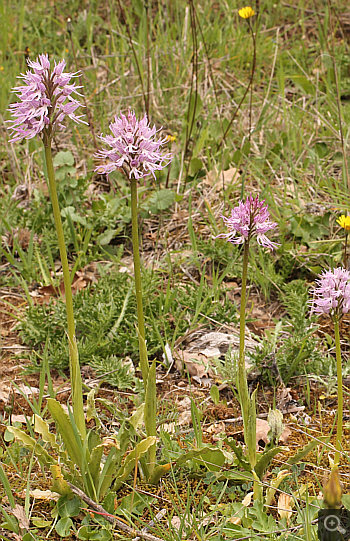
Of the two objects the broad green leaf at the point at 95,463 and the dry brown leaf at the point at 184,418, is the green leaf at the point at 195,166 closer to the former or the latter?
the dry brown leaf at the point at 184,418

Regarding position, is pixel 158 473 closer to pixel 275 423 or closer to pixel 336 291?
pixel 275 423

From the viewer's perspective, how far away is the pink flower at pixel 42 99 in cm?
136

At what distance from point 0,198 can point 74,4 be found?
110 inches

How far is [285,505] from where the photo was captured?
1.61 metres

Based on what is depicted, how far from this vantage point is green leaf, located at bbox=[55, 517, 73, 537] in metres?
1.55

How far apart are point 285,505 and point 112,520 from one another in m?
0.54

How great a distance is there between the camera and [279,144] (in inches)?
143

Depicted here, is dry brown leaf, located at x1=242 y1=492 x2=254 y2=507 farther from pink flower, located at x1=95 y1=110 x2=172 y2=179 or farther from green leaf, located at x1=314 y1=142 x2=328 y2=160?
green leaf, located at x1=314 y1=142 x2=328 y2=160

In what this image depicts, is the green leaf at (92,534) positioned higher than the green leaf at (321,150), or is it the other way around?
the green leaf at (321,150)

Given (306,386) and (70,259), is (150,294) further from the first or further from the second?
(306,386)

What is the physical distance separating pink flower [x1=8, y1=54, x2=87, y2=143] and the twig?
3.56 feet

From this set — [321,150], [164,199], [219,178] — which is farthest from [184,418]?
[321,150]

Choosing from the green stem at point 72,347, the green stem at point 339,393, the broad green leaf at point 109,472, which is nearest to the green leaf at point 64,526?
the broad green leaf at point 109,472

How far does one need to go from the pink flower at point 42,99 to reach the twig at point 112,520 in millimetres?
1086
